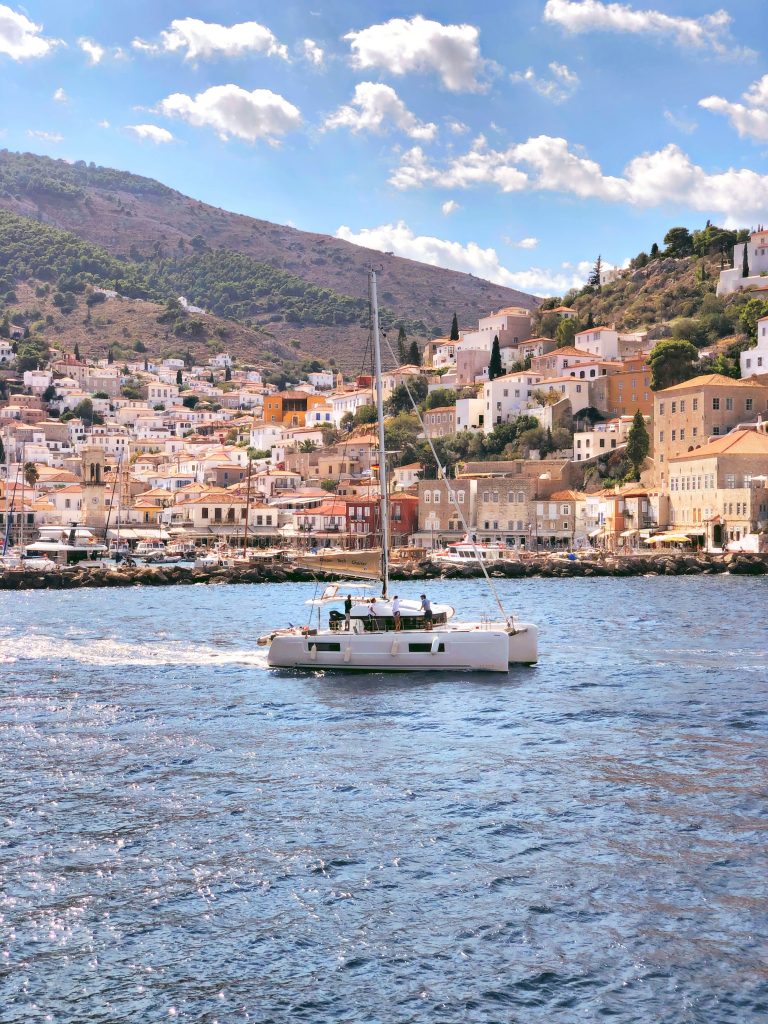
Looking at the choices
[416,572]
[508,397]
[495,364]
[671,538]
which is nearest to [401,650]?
[416,572]

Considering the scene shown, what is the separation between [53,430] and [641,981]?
131 meters

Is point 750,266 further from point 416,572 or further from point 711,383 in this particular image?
point 416,572

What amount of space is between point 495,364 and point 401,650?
83.1 m

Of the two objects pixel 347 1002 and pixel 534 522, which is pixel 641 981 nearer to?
pixel 347 1002

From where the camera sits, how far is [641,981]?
36.7 feet

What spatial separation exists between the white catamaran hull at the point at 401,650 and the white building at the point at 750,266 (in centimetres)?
8859

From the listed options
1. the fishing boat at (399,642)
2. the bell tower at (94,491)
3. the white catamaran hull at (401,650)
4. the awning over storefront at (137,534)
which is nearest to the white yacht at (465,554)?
the awning over storefront at (137,534)

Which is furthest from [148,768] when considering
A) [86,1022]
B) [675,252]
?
[675,252]

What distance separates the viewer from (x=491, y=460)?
92500mm

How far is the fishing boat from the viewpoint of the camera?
27875mm

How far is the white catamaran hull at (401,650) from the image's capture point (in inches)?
1096

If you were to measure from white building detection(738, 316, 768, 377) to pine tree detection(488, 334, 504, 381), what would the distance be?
24313mm

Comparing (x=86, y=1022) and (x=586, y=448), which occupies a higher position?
(x=586, y=448)

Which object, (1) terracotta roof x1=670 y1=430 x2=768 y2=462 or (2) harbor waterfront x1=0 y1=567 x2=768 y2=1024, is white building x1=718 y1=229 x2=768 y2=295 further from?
(2) harbor waterfront x1=0 y1=567 x2=768 y2=1024
